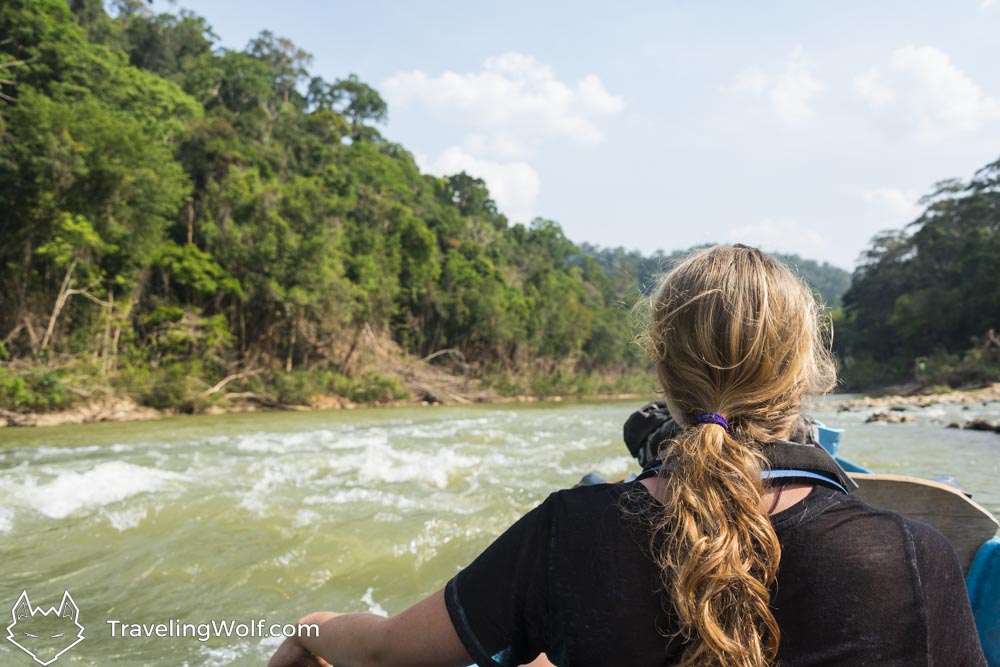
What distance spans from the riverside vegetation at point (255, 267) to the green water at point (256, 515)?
6.78 feet

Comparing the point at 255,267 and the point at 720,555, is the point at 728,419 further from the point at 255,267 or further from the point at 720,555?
the point at 255,267

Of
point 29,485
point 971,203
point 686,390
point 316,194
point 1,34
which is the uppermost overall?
point 971,203

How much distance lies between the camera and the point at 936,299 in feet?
105

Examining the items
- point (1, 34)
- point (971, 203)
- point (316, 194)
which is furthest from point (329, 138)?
point (971, 203)

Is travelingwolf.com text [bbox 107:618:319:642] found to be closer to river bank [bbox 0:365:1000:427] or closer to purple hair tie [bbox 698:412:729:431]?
purple hair tie [bbox 698:412:729:431]

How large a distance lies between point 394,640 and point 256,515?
3676mm

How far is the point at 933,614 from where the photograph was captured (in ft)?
2.73

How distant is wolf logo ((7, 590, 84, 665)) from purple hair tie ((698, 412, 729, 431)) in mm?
2475

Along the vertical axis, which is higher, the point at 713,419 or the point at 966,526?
the point at 713,419

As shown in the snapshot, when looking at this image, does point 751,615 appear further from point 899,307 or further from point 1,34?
point 899,307

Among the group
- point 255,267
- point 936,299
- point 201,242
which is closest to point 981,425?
point 255,267

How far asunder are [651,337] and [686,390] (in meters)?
0.12

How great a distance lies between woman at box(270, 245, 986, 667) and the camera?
33.0 inches

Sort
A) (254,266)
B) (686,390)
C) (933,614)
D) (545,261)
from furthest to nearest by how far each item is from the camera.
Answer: (545,261) < (254,266) < (686,390) < (933,614)
